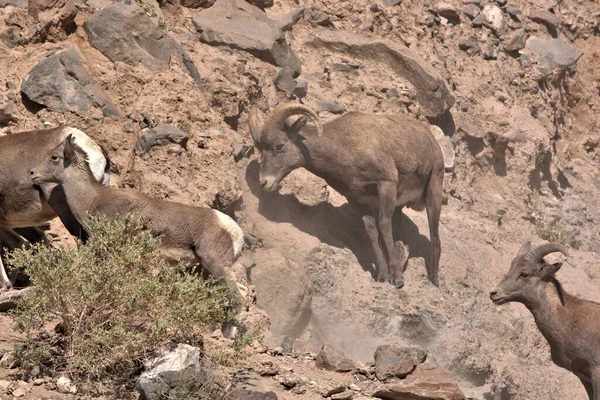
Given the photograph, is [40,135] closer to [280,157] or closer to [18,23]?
[18,23]

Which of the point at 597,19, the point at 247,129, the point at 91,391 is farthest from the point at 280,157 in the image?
the point at 597,19

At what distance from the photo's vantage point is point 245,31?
15711 mm

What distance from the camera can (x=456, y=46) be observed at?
19.8 metres

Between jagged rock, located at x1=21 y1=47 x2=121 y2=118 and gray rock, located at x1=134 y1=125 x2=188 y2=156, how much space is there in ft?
1.63

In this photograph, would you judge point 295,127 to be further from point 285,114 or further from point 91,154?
point 91,154

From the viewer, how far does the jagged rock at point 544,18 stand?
2148cm

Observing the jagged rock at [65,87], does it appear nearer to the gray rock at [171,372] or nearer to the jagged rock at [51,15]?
the jagged rock at [51,15]

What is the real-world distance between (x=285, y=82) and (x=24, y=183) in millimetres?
6484

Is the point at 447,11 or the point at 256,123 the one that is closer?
the point at 256,123

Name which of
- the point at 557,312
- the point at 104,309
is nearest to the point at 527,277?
the point at 557,312

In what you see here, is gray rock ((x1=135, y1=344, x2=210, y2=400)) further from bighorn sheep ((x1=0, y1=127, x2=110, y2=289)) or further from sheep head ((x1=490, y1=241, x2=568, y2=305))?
sheep head ((x1=490, y1=241, x2=568, y2=305))

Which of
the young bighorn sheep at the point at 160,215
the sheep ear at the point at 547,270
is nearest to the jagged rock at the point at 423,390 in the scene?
the young bighorn sheep at the point at 160,215

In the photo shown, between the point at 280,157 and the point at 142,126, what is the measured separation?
2.24 metres

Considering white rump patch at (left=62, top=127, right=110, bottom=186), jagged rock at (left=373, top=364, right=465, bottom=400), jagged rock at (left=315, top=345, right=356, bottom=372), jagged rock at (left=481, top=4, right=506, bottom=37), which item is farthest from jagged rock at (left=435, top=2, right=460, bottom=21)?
jagged rock at (left=373, top=364, right=465, bottom=400)
